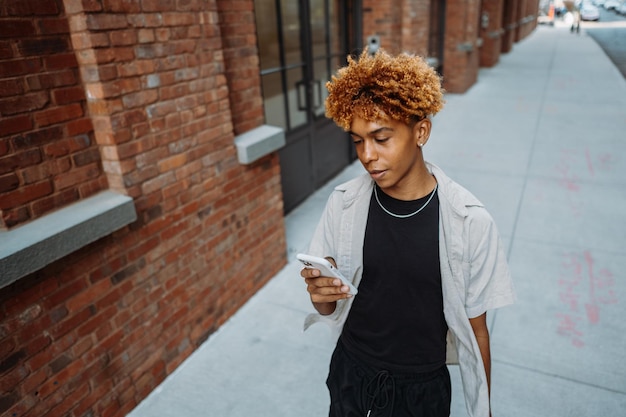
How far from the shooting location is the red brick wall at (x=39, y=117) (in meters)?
1.95

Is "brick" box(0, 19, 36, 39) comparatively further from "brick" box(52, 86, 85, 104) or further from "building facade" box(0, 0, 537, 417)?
"brick" box(52, 86, 85, 104)

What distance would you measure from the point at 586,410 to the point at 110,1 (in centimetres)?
327

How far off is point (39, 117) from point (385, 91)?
1.59 metres

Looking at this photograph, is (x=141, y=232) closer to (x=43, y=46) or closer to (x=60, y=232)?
(x=60, y=232)

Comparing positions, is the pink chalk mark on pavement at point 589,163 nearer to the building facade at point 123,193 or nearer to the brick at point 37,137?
the building facade at point 123,193

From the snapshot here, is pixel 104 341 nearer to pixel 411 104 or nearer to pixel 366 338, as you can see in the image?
pixel 366 338

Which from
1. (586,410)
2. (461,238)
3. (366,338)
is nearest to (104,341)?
(366,338)

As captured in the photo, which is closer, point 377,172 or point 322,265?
point 322,265

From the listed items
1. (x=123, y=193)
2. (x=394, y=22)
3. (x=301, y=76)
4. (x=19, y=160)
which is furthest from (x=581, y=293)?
(x=394, y=22)

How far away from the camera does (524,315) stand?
3312 mm

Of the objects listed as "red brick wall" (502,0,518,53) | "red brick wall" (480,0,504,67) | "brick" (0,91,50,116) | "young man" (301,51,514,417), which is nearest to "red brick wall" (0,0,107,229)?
"brick" (0,91,50,116)

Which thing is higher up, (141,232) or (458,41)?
(458,41)

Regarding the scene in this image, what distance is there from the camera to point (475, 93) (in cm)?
1090

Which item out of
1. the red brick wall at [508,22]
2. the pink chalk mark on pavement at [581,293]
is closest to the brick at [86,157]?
the pink chalk mark on pavement at [581,293]
